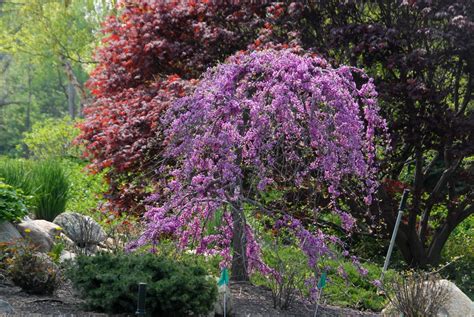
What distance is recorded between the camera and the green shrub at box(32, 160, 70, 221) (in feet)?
35.7

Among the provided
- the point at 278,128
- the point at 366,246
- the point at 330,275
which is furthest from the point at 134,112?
the point at 366,246

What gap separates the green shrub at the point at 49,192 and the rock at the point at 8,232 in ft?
7.38

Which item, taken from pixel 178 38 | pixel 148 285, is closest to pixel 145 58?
pixel 178 38

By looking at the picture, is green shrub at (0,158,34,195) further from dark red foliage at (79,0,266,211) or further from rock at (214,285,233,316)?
rock at (214,285,233,316)

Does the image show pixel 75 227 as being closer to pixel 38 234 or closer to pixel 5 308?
pixel 38 234

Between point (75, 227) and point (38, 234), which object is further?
point (75, 227)

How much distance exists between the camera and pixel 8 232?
823 cm

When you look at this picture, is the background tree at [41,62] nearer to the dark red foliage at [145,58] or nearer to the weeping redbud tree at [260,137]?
the dark red foliage at [145,58]

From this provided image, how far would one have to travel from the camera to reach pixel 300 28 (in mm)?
9875

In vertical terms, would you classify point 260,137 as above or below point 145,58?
below

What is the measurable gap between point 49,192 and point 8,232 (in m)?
2.82

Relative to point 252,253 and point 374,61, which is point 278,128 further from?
point 374,61

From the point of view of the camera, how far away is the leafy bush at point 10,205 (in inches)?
323

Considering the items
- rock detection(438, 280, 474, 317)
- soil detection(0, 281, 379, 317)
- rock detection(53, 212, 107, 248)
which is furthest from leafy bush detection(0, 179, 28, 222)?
rock detection(438, 280, 474, 317)
